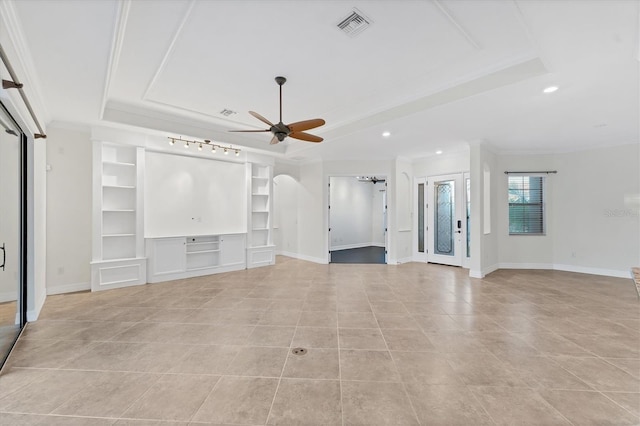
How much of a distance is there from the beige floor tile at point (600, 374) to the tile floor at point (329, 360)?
1 cm

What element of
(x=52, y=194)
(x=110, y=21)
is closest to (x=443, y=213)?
(x=110, y=21)

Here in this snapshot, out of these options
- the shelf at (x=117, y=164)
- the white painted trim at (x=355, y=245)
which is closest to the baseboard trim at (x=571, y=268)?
the white painted trim at (x=355, y=245)

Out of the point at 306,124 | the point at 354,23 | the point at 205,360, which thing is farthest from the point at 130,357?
the point at 354,23

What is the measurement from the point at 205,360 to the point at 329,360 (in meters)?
1.14

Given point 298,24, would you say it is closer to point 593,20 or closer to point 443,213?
point 593,20

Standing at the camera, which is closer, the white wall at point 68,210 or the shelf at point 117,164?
the white wall at point 68,210

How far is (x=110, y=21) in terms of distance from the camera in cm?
212

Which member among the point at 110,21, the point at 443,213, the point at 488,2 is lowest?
the point at 443,213

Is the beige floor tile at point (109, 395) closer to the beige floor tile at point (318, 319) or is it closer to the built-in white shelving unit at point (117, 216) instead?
the beige floor tile at point (318, 319)

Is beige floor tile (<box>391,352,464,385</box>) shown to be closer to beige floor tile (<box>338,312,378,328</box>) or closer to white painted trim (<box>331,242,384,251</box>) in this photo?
beige floor tile (<box>338,312,378,328</box>)

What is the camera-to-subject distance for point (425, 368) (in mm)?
2350

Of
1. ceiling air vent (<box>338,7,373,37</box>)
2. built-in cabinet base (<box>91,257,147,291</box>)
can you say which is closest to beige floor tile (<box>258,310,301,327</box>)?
built-in cabinet base (<box>91,257,147,291</box>)

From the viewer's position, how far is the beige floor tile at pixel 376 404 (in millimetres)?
1756

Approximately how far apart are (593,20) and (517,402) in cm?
303
